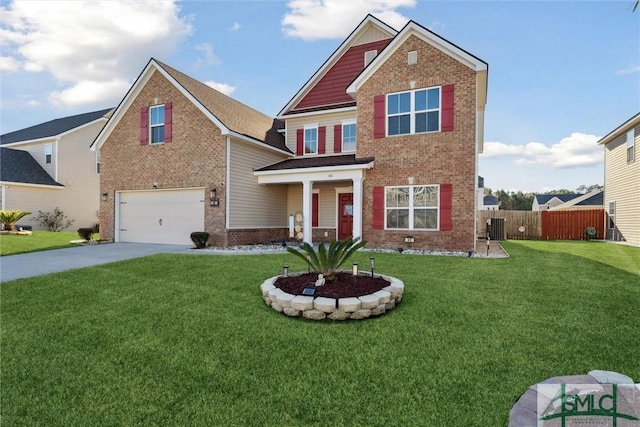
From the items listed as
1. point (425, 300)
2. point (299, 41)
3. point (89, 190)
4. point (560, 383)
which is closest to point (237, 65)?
point (299, 41)

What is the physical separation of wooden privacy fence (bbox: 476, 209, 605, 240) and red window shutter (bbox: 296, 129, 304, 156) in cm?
1114

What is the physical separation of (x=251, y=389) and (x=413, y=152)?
33.8ft

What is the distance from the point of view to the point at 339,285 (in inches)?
221

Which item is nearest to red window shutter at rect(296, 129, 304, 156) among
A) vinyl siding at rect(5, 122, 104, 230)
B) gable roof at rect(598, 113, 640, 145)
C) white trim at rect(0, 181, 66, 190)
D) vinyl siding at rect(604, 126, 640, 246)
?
vinyl siding at rect(5, 122, 104, 230)

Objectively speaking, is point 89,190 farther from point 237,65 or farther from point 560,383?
point 560,383

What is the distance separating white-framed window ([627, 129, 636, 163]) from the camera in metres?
16.2

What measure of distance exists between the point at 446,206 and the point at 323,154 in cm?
642

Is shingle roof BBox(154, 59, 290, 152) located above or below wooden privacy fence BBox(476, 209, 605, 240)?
above

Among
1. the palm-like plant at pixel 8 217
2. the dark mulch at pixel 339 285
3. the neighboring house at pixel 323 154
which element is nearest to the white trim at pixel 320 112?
the neighboring house at pixel 323 154

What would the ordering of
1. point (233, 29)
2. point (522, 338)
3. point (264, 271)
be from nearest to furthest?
1. point (522, 338)
2. point (264, 271)
3. point (233, 29)

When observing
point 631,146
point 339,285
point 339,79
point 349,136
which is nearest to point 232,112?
point 339,79

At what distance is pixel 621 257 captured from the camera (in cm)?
1053

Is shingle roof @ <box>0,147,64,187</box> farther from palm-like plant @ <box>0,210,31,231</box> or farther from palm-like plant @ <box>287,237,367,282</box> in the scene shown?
palm-like plant @ <box>287,237,367,282</box>

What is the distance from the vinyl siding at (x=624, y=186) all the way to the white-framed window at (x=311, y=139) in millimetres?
15174
